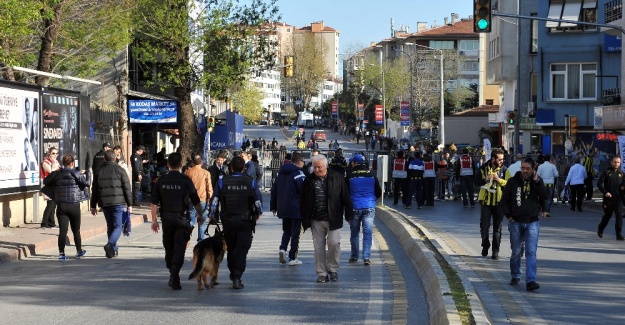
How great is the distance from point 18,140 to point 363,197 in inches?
359

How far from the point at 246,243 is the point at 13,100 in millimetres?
10066

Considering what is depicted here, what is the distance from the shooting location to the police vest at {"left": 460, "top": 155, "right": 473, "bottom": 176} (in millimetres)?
33031

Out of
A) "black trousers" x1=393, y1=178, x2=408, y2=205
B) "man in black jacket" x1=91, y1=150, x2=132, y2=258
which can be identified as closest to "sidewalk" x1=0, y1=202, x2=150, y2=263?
"man in black jacket" x1=91, y1=150, x2=132, y2=258

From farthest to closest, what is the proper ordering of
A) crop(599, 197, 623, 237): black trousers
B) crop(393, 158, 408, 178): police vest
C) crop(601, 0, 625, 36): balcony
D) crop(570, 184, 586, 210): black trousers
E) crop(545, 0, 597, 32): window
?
1. crop(545, 0, 597, 32): window
2. crop(601, 0, 625, 36): balcony
3. crop(393, 158, 408, 178): police vest
4. crop(570, 184, 586, 210): black trousers
5. crop(599, 197, 623, 237): black trousers

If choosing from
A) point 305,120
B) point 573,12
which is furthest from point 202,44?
point 305,120

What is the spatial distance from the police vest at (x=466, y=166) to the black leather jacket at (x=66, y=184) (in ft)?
59.4

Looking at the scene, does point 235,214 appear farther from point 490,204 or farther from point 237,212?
point 490,204

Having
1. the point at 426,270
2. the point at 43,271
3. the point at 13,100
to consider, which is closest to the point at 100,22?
the point at 13,100

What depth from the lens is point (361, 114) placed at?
127 metres

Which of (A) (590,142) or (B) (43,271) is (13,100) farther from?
(A) (590,142)

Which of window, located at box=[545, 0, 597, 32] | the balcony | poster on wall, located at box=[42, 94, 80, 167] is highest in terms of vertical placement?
window, located at box=[545, 0, 597, 32]

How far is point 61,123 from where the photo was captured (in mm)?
24766

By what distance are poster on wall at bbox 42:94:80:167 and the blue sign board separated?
9.24 m

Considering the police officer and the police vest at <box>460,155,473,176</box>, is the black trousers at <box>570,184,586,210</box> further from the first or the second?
the police officer
